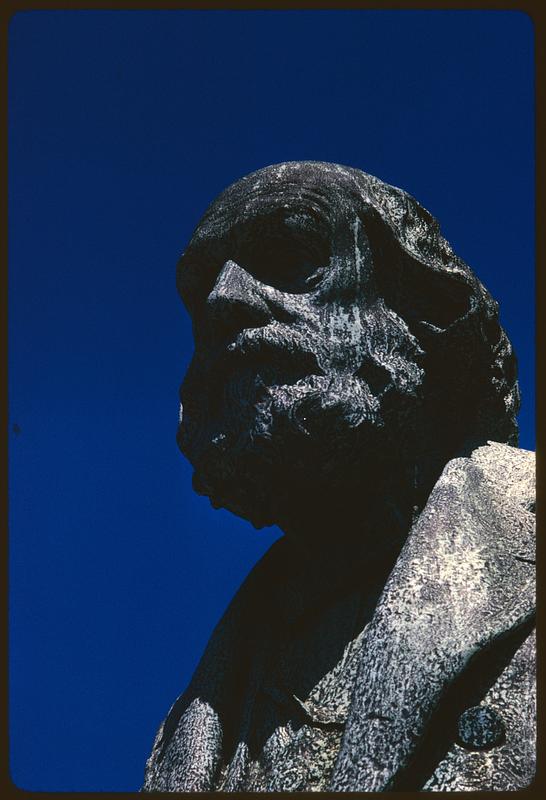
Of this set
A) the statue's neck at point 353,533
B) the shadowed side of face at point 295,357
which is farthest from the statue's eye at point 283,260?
the statue's neck at point 353,533

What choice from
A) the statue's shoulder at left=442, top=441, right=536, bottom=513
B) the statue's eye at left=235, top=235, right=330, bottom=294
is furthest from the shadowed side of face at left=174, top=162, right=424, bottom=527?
the statue's shoulder at left=442, top=441, right=536, bottom=513

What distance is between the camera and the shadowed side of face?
3.00 meters

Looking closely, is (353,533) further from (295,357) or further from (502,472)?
(295,357)

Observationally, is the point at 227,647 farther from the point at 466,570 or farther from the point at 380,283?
the point at 380,283

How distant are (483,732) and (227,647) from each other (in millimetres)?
1212

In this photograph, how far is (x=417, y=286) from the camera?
3.28 meters

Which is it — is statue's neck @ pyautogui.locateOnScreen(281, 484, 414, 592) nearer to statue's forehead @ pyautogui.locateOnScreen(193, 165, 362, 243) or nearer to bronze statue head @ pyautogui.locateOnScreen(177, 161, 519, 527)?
bronze statue head @ pyautogui.locateOnScreen(177, 161, 519, 527)

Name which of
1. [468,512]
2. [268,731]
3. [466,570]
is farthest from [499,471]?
[268,731]

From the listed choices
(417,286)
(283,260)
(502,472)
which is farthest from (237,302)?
(502,472)

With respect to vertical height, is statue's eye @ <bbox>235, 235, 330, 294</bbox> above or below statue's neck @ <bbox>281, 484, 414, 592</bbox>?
above

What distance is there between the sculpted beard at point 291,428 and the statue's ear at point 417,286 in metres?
0.21

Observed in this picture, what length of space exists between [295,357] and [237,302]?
0.27 metres

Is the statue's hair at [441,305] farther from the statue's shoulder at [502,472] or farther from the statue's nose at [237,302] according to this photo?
the statue's nose at [237,302]

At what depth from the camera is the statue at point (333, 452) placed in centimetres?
280
